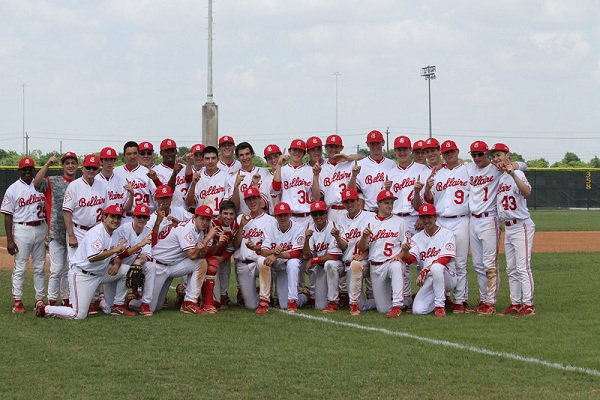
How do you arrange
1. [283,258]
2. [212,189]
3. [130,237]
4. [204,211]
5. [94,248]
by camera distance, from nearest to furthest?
[94,248] → [130,237] → [204,211] → [283,258] → [212,189]

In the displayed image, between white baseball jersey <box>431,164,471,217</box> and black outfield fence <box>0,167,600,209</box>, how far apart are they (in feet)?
112

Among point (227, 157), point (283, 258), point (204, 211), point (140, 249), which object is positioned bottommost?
point (283, 258)

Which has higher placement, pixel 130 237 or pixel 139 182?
pixel 139 182

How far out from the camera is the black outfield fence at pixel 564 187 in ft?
141

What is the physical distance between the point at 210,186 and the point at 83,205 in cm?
146

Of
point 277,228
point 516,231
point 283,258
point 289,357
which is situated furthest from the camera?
point 277,228

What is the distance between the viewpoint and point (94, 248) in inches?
342

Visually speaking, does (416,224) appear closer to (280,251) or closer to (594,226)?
(280,251)

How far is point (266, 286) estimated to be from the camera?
9.47 metres

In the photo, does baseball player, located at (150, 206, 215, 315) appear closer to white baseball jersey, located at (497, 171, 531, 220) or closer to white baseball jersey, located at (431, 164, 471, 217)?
white baseball jersey, located at (431, 164, 471, 217)

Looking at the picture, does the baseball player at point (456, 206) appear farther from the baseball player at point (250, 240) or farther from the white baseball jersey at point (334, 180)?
the baseball player at point (250, 240)

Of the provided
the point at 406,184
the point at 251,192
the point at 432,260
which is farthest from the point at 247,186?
the point at 432,260

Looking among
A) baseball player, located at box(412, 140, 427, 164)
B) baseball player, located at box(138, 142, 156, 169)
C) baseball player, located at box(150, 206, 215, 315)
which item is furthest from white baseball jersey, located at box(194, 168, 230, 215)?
baseball player, located at box(412, 140, 427, 164)

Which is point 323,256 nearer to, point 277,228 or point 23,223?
point 277,228
